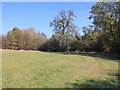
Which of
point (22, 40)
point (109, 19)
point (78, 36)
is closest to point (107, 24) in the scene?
point (109, 19)

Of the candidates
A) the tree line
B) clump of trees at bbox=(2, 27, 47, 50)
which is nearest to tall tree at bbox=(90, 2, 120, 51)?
the tree line

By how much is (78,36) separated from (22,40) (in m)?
15.1

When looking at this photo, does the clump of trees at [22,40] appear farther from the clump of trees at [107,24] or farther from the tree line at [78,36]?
the clump of trees at [107,24]

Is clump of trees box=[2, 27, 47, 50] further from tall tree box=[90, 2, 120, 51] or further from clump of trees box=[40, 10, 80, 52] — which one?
tall tree box=[90, 2, 120, 51]

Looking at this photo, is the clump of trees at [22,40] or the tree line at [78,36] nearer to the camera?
the tree line at [78,36]

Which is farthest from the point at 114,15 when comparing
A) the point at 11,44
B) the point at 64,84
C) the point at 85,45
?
the point at 64,84

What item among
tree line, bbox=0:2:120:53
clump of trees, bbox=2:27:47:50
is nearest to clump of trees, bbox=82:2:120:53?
tree line, bbox=0:2:120:53

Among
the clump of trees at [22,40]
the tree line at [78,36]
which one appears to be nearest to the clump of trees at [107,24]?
the tree line at [78,36]

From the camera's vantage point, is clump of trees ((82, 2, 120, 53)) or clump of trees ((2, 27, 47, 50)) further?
clump of trees ((2, 27, 47, 50))

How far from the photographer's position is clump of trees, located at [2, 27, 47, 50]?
224 feet

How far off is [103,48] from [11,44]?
26034 mm

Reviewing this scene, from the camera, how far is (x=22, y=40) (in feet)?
232

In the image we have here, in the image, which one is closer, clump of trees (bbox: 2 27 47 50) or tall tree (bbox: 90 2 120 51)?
tall tree (bbox: 90 2 120 51)

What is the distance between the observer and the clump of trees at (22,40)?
68.4 meters
